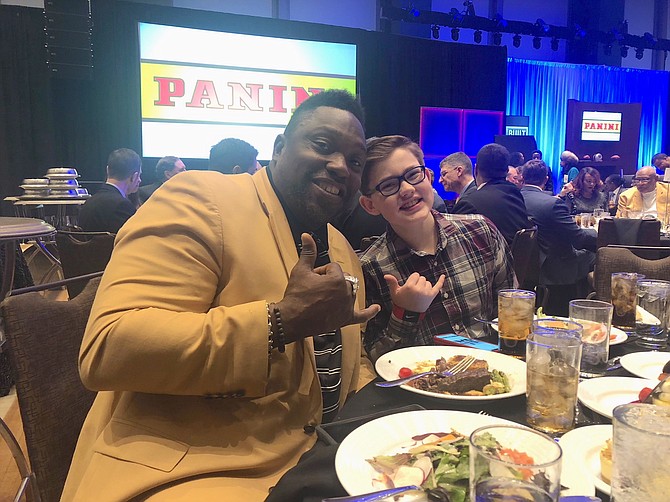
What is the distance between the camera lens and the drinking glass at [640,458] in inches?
26.0

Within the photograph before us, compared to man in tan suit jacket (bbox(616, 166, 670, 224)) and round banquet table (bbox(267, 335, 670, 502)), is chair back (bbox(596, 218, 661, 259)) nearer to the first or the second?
man in tan suit jacket (bbox(616, 166, 670, 224))

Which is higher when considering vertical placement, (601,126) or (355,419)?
(601,126)

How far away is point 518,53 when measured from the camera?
517 inches

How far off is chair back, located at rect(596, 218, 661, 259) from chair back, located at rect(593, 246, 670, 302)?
190 centimetres

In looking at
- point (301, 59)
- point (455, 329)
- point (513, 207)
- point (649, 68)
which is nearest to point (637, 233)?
point (513, 207)

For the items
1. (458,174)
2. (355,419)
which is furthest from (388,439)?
(458,174)

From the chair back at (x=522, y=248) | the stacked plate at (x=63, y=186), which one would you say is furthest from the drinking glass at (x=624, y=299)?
the stacked plate at (x=63, y=186)

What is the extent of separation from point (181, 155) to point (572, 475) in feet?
25.0

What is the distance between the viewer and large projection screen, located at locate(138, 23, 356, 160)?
7598mm

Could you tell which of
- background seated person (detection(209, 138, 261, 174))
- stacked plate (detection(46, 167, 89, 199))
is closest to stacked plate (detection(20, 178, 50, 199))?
stacked plate (detection(46, 167, 89, 199))

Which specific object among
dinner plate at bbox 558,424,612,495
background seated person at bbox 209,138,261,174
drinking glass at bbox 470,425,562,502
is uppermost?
background seated person at bbox 209,138,261,174

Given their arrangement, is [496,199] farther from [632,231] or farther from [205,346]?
[205,346]

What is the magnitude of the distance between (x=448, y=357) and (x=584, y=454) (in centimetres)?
55

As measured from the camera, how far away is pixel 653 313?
160cm
